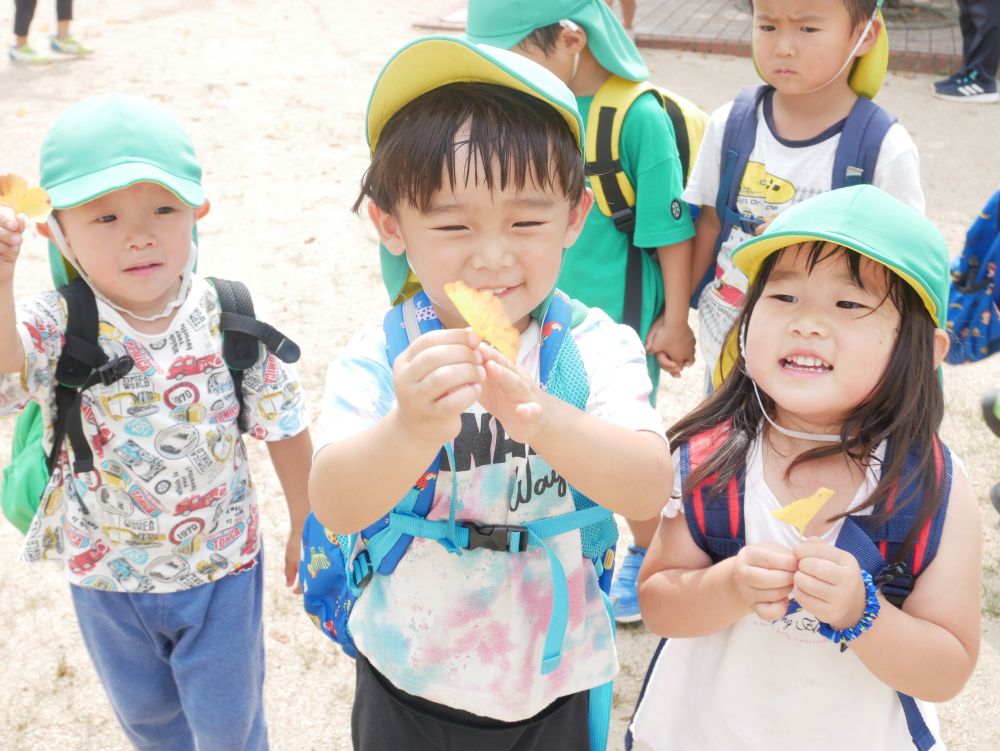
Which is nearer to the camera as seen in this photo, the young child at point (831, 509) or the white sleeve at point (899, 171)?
the young child at point (831, 509)

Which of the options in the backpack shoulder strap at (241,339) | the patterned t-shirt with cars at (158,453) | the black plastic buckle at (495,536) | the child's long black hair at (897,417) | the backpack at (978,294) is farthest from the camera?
→ the backpack at (978,294)

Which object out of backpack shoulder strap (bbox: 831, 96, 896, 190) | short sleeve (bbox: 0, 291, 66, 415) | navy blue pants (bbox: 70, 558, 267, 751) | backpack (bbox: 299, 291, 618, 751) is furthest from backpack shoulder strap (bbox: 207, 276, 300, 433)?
Result: backpack shoulder strap (bbox: 831, 96, 896, 190)

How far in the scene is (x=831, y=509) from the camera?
1786 millimetres

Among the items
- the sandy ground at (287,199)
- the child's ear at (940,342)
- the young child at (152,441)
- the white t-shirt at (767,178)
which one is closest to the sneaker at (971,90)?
the sandy ground at (287,199)

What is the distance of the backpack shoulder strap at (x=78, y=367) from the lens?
2119 millimetres

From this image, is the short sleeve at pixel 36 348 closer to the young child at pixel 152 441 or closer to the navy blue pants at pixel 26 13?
the young child at pixel 152 441

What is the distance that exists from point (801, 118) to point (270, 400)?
170cm

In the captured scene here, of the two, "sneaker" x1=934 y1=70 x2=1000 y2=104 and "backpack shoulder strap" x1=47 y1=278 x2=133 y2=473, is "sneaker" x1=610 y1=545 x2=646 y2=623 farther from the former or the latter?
"sneaker" x1=934 y1=70 x2=1000 y2=104

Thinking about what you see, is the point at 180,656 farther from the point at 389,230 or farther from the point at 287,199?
the point at 287,199

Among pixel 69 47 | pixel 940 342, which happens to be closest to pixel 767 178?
pixel 940 342

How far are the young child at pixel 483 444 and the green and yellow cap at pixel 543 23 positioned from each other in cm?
124

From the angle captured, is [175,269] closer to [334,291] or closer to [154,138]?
[154,138]

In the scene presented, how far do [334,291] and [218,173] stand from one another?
6.60 feet

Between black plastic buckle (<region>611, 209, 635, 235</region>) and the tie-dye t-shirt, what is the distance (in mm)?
1298
